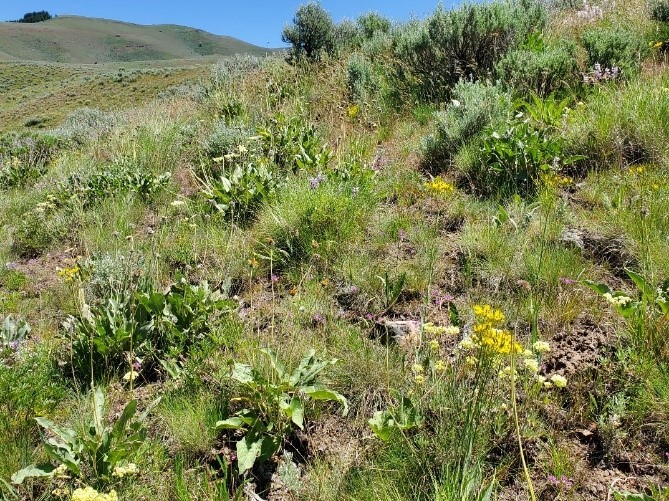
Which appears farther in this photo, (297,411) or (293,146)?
(293,146)

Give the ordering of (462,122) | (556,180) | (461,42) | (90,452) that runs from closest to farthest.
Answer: (90,452) < (556,180) < (462,122) < (461,42)

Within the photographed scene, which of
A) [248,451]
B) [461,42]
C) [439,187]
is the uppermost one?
[461,42]

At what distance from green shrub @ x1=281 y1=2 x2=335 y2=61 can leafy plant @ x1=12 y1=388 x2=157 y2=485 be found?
11350mm

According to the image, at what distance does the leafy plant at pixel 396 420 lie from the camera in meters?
1.95

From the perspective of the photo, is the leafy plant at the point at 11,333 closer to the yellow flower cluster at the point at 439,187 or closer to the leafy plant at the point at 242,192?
the leafy plant at the point at 242,192

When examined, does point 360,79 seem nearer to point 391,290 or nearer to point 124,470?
point 391,290

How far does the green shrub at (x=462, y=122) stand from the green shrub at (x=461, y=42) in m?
1.32

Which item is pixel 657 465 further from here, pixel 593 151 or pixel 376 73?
pixel 376 73

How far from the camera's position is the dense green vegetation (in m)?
1.91

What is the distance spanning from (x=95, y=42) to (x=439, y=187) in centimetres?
16923

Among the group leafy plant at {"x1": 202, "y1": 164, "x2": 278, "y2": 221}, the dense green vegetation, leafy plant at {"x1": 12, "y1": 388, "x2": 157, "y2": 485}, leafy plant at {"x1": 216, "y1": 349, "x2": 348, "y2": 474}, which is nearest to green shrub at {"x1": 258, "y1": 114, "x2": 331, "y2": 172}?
the dense green vegetation

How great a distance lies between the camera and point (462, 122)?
463cm

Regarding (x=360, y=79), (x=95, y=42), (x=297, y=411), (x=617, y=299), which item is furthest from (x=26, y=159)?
(x=95, y=42)

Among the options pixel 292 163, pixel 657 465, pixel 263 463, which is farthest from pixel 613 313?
pixel 292 163
